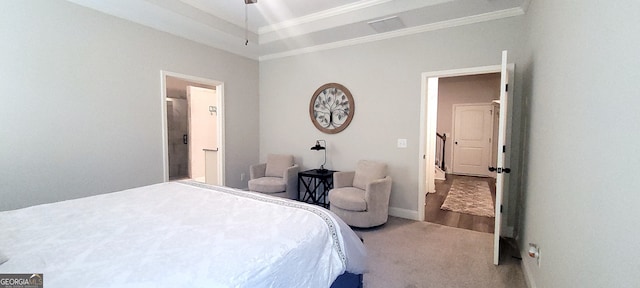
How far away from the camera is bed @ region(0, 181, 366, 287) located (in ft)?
3.22

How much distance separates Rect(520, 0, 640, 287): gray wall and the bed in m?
1.12

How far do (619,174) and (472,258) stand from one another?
6.49ft

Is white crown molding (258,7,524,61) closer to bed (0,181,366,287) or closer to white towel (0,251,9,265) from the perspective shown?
bed (0,181,366,287)

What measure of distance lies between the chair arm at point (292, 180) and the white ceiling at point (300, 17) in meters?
2.03

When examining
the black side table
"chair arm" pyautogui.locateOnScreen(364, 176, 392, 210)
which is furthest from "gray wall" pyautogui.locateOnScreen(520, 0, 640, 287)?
the black side table

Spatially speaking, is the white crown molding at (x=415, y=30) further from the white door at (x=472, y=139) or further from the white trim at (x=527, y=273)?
the white door at (x=472, y=139)

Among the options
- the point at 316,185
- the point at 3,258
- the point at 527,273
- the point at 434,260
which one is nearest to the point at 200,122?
the point at 316,185

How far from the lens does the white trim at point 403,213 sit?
143 inches

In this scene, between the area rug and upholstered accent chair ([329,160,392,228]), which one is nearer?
upholstered accent chair ([329,160,392,228])

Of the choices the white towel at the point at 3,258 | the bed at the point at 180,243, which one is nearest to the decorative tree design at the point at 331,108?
the bed at the point at 180,243

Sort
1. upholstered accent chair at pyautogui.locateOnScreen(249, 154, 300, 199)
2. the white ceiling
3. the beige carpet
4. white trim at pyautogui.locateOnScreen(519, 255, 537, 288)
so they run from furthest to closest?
upholstered accent chair at pyautogui.locateOnScreen(249, 154, 300, 199)
the white ceiling
the beige carpet
white trim at pyautogui.locateOnScreen(519, 255, 537, 288)

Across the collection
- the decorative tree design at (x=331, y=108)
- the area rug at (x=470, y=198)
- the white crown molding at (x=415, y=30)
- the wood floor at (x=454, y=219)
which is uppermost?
the white crown molding at (x=415, y=30)

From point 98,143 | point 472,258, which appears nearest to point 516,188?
point 472,258

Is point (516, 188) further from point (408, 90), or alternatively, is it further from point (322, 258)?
point (322, 258)
